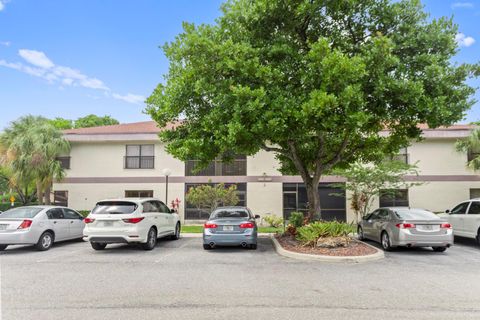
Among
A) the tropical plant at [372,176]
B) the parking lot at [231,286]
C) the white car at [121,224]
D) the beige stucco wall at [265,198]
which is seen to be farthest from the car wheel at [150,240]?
the beige stucco wall at [265,198]

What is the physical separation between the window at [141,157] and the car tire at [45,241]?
11889mm

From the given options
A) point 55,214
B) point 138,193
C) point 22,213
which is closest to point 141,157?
point 138,193

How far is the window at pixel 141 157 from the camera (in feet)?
78.2

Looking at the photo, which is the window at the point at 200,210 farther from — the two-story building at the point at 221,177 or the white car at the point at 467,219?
the white car at the point at 467,219

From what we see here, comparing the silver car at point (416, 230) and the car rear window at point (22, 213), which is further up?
the car rear window at point (22, 213)

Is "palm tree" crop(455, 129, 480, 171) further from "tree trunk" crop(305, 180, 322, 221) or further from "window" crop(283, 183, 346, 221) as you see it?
"tree trunk" crop(305, 180, 322, 221)

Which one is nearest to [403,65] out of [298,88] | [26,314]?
[298,88]

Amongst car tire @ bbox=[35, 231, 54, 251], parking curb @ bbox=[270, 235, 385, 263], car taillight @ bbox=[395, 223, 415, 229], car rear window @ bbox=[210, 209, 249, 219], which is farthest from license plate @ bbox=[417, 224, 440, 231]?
car tire @ bbox=[35, 231, 54, 251]

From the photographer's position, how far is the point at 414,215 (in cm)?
Result: 1132

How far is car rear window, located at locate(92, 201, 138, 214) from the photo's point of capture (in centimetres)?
1095

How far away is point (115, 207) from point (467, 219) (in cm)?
1292

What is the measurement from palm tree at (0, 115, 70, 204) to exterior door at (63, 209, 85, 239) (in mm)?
8805

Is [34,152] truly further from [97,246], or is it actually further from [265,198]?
[265,198]

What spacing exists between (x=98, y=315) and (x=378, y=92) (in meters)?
9.42
